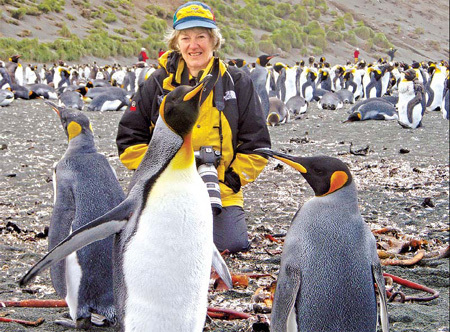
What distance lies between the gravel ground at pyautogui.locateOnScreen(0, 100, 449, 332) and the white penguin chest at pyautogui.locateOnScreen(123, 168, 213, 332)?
435mm

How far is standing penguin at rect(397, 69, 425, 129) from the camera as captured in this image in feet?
24.5

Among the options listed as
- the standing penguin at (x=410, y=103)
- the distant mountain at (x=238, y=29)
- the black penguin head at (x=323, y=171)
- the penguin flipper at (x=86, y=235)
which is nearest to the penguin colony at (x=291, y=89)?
the standing penguin at (x=410, y=103)

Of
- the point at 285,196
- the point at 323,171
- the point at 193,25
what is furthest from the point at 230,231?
the point at 285,196

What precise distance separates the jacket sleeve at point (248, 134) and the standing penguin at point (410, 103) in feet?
17.1

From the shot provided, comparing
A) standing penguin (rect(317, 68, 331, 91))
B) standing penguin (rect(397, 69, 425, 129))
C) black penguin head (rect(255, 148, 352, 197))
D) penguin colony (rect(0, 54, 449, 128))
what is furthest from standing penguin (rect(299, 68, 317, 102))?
black penguin head (rect(255, 148, 352, 197))

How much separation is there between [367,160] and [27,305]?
391cm

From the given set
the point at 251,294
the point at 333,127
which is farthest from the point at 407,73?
the point at 251,294

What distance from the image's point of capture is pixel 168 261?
4.92ft

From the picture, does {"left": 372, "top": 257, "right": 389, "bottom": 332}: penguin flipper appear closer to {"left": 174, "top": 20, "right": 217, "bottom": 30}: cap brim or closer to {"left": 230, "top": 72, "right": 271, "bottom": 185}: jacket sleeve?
{"left": 230, "top": 72, "right": 271, "bottom": 185}: jacket sleeve

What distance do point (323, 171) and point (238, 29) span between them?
45.1 feet

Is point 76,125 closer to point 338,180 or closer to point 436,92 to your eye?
point 338,180

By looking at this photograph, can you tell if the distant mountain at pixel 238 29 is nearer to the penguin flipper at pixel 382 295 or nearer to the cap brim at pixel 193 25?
the cap brim at pixel 193 25

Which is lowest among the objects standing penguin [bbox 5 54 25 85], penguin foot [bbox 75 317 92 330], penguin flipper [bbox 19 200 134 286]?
standing penguin [bbox 5 54 25 85]

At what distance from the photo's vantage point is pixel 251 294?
2.21m
